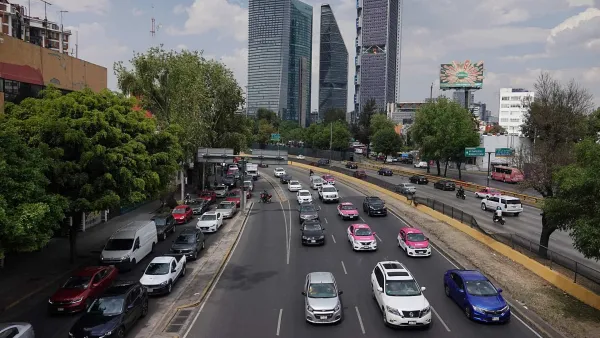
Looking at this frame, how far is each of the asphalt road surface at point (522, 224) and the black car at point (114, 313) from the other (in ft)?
65.8

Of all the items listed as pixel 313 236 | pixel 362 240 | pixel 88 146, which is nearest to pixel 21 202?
pixel 88 146

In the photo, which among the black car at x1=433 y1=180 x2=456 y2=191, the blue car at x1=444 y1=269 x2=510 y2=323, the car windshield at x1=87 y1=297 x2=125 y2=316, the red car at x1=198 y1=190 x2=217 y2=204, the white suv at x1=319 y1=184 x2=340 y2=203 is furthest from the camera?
the black car at x1=433 y1=180 x2=456 y2=191

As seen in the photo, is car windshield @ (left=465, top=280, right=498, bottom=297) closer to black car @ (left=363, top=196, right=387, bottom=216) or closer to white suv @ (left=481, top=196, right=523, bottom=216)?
black car @ (left=363, top=196, right=387, bottom=216)

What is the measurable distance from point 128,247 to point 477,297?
58.6 feet

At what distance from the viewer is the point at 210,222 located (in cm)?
3400

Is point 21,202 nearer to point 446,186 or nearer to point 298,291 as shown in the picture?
point 298,291

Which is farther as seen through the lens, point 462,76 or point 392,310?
point 462,76

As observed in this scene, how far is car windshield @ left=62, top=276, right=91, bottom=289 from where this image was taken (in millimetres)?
18625

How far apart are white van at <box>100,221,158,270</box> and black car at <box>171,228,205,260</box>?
5.90 feet

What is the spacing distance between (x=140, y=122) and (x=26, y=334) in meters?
13.5

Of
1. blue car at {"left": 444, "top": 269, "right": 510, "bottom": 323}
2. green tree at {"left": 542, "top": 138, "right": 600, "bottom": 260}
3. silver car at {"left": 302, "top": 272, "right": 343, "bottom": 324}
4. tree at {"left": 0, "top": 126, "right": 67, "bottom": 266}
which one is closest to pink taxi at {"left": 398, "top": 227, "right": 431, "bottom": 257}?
blue car at {"left": 444, "top": 269, "right": 510, "bottom": 323}

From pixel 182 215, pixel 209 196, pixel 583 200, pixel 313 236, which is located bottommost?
pixel 182 215

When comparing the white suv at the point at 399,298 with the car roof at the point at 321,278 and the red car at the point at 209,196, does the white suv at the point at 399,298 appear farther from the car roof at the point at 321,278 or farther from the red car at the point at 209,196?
the red car at the point at 209,196

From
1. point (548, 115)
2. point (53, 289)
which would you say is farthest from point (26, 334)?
point (548, 115)
